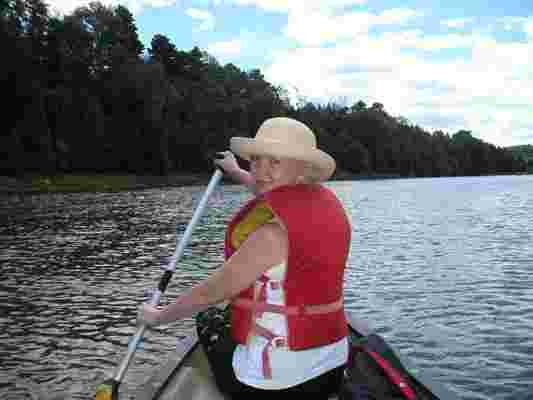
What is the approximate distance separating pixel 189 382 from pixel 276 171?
6.92 feet

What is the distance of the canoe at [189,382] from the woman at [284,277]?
3.01 ft

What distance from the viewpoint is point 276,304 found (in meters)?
2.92

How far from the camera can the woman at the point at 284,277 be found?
2791 millimetres

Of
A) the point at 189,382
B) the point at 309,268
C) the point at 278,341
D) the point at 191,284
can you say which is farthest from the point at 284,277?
the point at 191,284

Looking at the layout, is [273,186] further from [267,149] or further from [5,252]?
[5,252]

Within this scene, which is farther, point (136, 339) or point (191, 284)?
point (191, 284)

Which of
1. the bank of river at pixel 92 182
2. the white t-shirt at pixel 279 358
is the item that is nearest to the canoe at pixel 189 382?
the white t-shirt at pixel 279 358

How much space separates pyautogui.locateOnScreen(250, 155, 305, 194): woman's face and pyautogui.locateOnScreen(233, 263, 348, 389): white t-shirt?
53 centimetres

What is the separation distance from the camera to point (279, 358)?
2.95 meters

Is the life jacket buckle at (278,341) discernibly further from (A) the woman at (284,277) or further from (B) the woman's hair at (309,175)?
(B) the woman's hair at (309,175)

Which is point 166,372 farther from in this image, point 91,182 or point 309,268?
point 91,182

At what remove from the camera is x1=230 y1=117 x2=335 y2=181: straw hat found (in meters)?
2.93

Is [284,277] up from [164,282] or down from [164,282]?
up

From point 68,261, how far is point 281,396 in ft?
47.5
